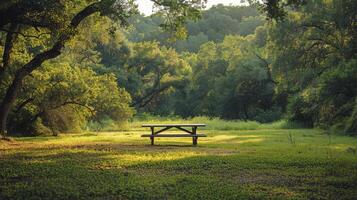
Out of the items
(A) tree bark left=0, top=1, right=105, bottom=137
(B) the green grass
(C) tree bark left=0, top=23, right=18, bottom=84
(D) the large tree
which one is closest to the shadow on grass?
(B) the green grass

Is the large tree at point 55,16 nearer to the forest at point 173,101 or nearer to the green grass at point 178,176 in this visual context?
the forest at point 173,101

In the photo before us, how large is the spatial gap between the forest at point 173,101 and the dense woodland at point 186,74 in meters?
0.09

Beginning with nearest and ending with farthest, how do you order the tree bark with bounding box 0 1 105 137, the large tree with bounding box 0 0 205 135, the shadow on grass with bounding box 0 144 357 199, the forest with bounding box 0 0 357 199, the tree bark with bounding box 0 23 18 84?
the shadow on grass with bounding box 0 144 357 199, the forest with bounding box 0 0 357 199, the large tree with bounding box 0 0 205 135, the tree bark with bounding box 0 1 105 137, the tree bark with bounding box 0 23 18 84

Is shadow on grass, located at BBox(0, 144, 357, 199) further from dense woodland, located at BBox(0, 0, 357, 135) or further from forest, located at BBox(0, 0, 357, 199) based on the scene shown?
dense woodland, located at BBox(0, 0, 357, 135)

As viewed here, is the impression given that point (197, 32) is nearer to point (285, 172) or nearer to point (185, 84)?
point (185, 84)

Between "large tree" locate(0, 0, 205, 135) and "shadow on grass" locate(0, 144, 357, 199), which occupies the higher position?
"large tree" locate(0, 0, 205, 135)

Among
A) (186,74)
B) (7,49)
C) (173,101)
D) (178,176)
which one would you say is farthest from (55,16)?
(173,101)

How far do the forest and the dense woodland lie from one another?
0.09 metres

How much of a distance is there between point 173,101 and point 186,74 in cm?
445

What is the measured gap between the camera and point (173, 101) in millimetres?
68250

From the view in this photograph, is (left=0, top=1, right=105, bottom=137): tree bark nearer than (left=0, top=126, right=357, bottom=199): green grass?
No

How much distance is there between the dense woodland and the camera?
2380cm

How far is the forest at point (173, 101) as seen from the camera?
10.7m

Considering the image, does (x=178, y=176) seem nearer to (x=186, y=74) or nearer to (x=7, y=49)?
(x=7, y=49)
